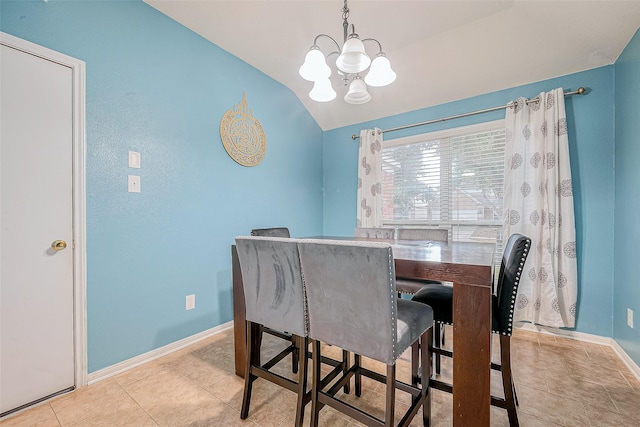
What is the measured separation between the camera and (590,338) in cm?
224

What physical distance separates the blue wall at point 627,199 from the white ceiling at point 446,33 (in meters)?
0.25

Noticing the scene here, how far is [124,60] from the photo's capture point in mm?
1873

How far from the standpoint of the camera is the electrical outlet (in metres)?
2.24

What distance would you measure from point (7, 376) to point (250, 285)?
1383 mm

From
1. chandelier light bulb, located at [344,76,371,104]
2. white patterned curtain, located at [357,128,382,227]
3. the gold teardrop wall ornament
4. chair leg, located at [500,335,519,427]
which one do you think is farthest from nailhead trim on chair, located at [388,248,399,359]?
white patterned curtain, located at [357,128,382,227]

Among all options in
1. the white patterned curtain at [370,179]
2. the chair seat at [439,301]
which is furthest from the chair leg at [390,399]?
the white patterned curtain at [370,179]

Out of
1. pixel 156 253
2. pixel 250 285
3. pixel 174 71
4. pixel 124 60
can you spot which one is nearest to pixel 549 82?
pixel 250 285

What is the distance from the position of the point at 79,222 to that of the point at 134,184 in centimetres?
40

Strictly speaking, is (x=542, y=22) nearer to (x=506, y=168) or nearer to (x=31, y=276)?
(x=506, y=168)

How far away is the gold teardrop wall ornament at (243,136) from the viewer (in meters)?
2.56

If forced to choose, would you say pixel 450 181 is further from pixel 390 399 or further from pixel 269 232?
pixel 390 399

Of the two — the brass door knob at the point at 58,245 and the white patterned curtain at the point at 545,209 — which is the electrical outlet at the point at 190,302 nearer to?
the brass door knob at the point at 58,245

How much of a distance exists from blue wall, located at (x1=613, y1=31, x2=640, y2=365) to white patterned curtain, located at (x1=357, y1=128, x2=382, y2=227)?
2.01 meters

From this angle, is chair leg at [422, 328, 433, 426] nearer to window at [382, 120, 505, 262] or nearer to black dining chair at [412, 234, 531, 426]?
black dining chair at [412, 234, 531, 426]
